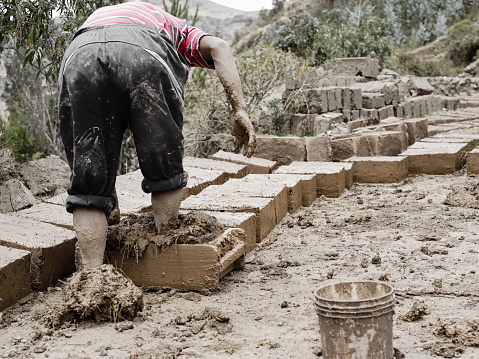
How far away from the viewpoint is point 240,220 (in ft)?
12.6

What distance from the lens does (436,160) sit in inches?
270

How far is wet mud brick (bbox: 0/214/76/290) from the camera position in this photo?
130 inches

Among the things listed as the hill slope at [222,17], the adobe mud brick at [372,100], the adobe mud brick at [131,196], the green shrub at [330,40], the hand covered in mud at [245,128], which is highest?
the hill slope at [222,17]

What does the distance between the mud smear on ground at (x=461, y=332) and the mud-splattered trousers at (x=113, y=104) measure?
59.6 inches

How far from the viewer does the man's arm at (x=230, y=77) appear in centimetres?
319

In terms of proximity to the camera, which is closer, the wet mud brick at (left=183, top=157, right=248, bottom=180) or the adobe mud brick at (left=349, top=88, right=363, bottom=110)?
the wet mud brick at (left=183, top=157, right=248, bottom=180)

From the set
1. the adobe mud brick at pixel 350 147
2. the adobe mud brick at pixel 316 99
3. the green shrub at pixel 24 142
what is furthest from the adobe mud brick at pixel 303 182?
the green shrub at pixel 24 142

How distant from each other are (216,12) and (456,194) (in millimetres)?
83082

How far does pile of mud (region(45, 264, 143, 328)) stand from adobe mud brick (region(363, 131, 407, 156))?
16.4 feet

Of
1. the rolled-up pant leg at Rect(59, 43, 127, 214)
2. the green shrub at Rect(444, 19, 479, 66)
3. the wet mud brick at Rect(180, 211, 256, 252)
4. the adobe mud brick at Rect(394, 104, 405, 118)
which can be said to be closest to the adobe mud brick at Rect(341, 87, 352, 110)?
the adobe mud brick at Rect(394, 104, 405, 118)

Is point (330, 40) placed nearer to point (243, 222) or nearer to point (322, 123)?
point (322, 123)

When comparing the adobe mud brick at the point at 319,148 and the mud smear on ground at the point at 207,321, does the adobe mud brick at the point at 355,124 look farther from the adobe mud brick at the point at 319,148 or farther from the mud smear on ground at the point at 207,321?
the mud smear on ground at the point at 207,321

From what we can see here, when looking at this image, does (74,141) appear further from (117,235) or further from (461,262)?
(461,262)

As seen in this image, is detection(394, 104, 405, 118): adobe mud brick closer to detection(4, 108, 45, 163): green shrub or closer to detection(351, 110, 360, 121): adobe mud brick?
detection(351, 110, 360, 121): adobe mud brick
